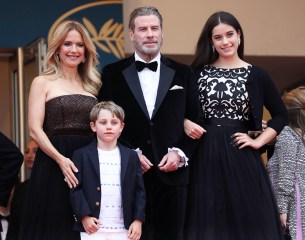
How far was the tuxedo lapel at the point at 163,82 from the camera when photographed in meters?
5.84

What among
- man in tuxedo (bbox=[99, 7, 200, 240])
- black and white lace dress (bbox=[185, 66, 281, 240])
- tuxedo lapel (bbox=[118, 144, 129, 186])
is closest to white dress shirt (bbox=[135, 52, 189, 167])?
man in tuxedo (bbox=[99, 7, 200, 240])

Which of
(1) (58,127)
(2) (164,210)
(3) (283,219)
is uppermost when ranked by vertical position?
(1) (58,127)

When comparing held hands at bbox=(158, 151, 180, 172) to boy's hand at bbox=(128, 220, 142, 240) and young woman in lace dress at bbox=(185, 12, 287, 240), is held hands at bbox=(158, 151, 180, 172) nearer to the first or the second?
young woman in lace dress at bbox=(185, 12, 287, 240)

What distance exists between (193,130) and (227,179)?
40cm

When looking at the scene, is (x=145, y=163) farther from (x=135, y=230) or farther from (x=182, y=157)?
(x=135, y=230)

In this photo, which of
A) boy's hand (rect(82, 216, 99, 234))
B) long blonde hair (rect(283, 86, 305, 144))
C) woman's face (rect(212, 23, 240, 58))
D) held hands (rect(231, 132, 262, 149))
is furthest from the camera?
long blonde hair (rect(283, 86, 305, 144))

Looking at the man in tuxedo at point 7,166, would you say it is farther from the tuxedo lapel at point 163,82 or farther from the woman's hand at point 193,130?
the woman's hand at point 193,130

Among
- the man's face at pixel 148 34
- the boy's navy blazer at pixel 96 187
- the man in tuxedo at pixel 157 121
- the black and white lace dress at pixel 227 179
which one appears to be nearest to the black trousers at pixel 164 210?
the man in tuxedo at pixel 157 121

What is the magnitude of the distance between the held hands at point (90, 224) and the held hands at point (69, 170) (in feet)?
0.76


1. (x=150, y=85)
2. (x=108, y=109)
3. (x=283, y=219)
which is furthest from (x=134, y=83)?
(x=283, y=219)

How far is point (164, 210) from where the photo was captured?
585cm

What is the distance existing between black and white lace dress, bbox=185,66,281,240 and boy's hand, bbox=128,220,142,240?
0.49 m

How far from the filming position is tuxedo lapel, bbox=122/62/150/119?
5840 mm

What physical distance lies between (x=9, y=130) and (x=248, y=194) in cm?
578
